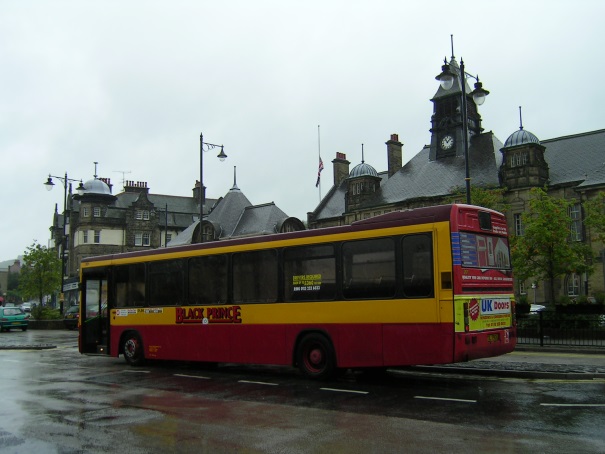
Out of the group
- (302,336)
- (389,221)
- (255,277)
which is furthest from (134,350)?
(389,221)

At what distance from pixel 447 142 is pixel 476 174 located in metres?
7.03

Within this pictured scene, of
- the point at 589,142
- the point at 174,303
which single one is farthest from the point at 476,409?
the point at 589,142

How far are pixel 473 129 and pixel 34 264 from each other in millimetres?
46789

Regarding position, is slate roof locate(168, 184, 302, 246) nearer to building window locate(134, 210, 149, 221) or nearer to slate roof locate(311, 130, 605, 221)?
slate roof locate(311, 130, 605, 221)

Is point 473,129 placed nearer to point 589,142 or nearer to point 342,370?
point 589,142

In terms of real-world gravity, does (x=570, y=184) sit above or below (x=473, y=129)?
below

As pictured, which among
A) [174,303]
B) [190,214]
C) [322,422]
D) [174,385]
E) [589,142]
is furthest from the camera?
[190,214]

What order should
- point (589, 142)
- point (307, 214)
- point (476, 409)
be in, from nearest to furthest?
point (476, 409) < point (589, 142) < point (307, 214)

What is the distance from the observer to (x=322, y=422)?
8.53 metres

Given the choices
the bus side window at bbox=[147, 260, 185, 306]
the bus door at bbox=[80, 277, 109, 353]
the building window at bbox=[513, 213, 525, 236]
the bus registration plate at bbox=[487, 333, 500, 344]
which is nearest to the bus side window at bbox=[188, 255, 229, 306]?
the bus side window at bbox=[147, 260, 185, 306]

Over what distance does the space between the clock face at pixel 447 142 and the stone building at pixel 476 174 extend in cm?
11

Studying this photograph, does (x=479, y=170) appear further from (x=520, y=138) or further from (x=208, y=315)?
(x=208, y=315)

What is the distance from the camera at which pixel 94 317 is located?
58.7ft

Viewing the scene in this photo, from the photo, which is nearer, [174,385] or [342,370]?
[174,385]
